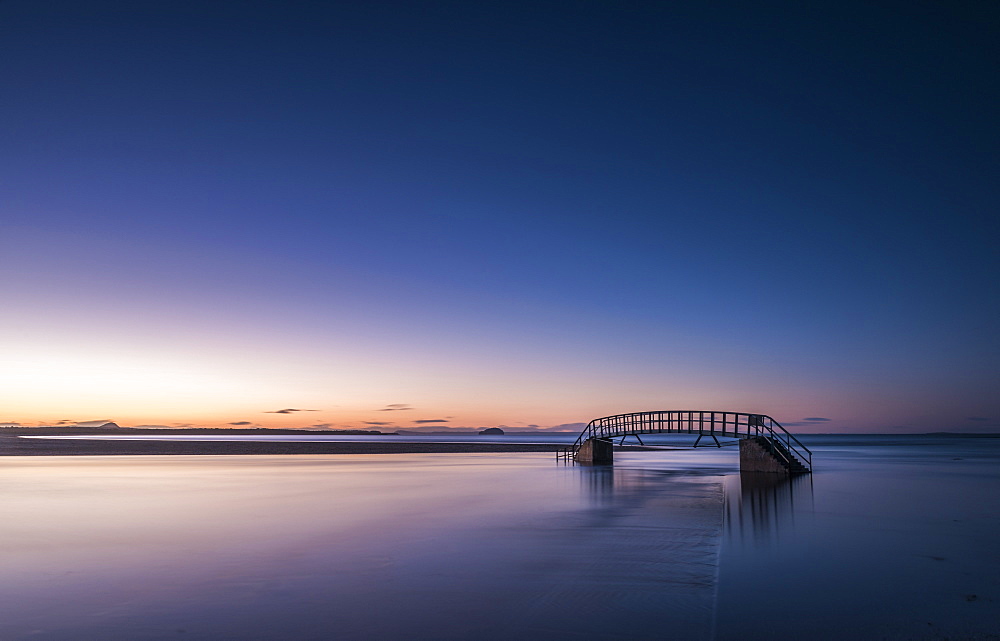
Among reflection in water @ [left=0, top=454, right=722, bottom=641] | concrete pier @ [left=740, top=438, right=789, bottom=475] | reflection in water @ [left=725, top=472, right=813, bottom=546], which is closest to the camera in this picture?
reflection in water @ [left=0, top=454, right=722, bottom=641]

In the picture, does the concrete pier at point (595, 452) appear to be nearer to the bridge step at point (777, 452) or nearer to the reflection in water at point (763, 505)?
the reflection in water at point (763, 505)

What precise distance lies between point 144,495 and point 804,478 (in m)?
33.7

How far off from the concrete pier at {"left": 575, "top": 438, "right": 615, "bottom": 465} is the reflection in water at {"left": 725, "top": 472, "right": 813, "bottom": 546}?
1247 centimetres

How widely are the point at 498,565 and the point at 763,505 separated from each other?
14.9 m

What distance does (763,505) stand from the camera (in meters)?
25.3

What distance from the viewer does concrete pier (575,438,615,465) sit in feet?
167

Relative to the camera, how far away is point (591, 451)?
51.2 m

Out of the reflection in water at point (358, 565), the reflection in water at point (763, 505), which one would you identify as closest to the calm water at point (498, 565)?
the reflection in water at point (358, 565)

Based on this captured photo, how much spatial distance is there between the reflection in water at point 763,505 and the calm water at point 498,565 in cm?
17

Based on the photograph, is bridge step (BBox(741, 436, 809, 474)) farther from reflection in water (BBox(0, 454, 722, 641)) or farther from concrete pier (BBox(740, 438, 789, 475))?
reflection in water (BBox(0, 454, 722, 641))

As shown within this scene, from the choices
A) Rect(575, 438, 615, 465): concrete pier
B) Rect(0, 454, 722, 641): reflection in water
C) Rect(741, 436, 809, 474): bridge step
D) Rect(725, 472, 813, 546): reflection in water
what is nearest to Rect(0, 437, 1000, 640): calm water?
Rect(0, 454, 722, 641): reflection in water

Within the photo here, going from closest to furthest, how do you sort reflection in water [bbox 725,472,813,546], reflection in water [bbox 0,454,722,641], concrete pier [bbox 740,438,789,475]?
reflection in water [bbox 0,454,722,641], reflection in water [bbox 725,472,813,546], concrete pier [bbox 740,438,789,475]

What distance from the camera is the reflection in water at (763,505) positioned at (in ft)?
61.7

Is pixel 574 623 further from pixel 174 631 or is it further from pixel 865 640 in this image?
pixel 174 631
